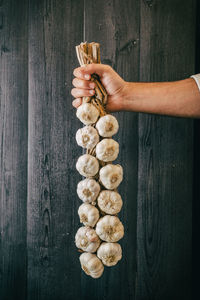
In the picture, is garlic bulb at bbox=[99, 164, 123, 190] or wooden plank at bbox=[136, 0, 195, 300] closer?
garlic bulb at bbox=[99, 164, 123, 190]

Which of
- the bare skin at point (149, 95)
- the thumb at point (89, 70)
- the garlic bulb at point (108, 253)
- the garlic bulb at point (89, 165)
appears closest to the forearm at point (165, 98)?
the bare skin at point (149, 95)

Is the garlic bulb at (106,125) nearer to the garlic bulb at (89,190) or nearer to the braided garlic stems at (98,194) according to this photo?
the braided garlic stems at (98,194)

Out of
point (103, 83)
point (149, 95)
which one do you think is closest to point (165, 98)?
point (149, 95)

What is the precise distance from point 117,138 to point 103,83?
1.01ft

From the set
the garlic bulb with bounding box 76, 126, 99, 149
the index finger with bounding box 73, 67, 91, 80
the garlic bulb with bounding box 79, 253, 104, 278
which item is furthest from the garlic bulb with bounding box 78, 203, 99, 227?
the index finger with bounding box 73, 67, 91, 80

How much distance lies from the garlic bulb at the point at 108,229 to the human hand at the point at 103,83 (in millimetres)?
422

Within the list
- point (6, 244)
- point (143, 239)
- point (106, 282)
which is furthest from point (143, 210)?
point (6, 244)

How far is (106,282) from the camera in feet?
3.24

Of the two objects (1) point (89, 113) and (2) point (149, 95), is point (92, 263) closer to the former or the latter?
(1) point (89, 113)

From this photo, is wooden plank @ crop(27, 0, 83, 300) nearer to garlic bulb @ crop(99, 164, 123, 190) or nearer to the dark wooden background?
the dark wooden background

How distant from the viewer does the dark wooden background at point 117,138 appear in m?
0.95

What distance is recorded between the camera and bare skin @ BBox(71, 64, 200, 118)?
0.73m

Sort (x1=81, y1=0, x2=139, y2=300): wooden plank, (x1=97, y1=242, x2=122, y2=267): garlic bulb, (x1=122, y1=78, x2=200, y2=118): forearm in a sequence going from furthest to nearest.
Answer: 1. (x1=81, y1=0, x2=139, y2=300): wooden plank
2. (x1=122, y1=78, x2=200, y2=118): forearm
3. (x1=97, y1=242, x2=122, y2=267): garlic bulb

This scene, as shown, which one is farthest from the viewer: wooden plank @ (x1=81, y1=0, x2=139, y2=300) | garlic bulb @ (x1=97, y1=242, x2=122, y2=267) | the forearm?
wooden plank @ (x1=81, y1=0, x2=139, y2=300)
